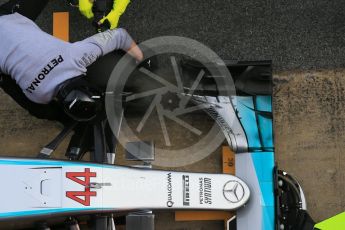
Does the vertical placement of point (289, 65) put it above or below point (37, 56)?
above

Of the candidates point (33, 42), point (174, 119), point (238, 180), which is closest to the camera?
point (33, 42)

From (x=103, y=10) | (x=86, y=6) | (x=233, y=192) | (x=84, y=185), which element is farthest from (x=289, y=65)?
(x=84, y=185)

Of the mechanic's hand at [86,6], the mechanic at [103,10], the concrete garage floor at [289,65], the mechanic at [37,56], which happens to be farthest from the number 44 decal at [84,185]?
the mechanic's hand at [86,6]

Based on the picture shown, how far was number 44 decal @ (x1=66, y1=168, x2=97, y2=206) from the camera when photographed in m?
2.65

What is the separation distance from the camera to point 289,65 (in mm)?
3311

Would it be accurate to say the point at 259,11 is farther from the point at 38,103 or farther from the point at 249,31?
the point at 38,103

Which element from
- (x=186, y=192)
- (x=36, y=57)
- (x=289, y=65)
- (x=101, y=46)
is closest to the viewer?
(x=36, y=57)

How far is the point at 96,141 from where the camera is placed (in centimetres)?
290

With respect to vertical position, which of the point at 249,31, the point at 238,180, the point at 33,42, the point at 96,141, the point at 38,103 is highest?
the point at 249,31

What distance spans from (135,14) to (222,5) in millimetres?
638

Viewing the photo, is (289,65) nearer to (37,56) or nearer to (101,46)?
(101,46)

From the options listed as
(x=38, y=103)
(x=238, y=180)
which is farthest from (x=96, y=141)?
(x=238, y=180)

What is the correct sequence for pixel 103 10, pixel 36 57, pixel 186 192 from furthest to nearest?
pixel 103 10, pixel 186 192, pixel 36 57

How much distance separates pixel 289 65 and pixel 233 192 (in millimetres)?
1015
